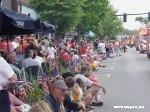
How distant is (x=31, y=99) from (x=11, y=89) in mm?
984

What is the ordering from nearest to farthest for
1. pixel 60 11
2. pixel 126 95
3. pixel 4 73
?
pixel 4 73 < pixel 126 95 < pixel 60 11

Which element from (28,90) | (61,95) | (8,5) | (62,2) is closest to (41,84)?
→ (28,90)

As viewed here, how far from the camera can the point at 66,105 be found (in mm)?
9594

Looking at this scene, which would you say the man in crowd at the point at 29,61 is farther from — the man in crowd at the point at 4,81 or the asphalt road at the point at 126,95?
the man in crowd at the point at 4,81

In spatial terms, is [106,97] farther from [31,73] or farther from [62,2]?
[62,2]

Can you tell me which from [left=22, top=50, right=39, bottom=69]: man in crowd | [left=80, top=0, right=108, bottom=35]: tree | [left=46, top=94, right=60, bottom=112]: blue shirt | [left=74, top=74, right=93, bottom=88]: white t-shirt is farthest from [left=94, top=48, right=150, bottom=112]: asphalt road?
[left=80, top=0, right=108, bottom=35]: tree

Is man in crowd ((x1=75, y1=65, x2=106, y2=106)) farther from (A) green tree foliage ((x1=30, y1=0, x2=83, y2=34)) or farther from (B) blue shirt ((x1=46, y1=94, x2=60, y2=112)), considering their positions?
(A) green tree foliage ((x1=30, y1=0, x2=83, y2=34))

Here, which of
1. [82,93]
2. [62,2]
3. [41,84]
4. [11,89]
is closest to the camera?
[11,89]

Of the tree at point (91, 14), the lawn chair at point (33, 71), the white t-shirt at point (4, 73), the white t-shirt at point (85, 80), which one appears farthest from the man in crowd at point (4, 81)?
the tree at point (91, 14)

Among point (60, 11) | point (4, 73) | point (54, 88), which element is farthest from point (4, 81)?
point (60, 11)

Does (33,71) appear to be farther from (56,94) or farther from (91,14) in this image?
(91,14)

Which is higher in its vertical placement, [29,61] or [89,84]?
[29,61]

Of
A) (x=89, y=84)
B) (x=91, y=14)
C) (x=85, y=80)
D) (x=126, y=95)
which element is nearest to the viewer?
(x=85, y=80)

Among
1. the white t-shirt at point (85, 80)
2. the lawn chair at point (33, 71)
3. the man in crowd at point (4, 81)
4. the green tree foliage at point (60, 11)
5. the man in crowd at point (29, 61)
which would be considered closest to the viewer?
the man in crowd at point (4, 81)
